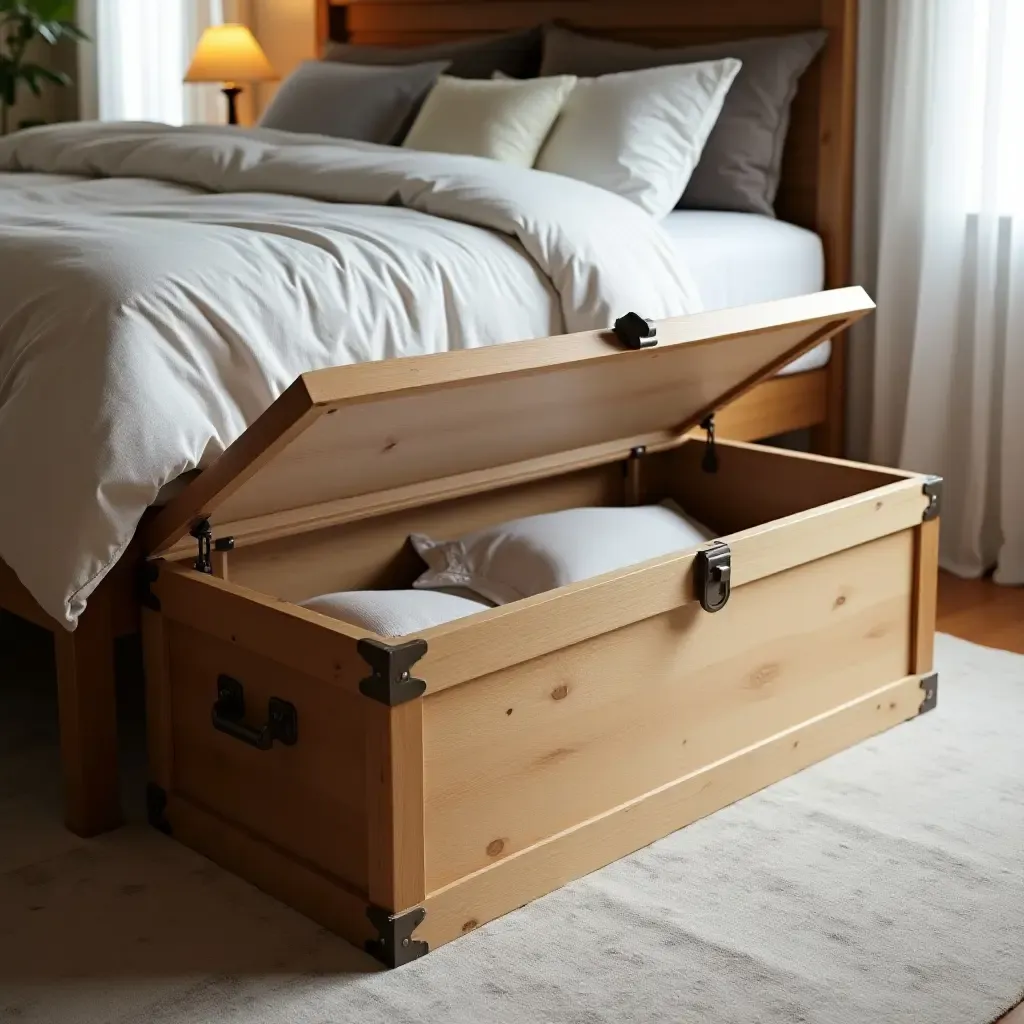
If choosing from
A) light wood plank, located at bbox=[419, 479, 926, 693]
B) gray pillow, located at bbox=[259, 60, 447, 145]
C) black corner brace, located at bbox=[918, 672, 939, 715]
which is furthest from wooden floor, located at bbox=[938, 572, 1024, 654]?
gray pillow, located at bbox=[259, 60, 447, 145]

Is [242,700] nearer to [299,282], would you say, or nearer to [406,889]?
[406,889]

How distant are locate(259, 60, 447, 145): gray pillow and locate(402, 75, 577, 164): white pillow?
30 cm

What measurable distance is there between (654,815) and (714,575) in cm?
33

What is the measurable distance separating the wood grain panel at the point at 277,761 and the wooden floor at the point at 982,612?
1.53 metres

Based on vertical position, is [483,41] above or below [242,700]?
above

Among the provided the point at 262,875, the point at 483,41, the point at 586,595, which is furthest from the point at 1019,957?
the point at 483,41

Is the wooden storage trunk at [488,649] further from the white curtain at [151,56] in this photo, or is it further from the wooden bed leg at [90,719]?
the white curtain at [151,56]

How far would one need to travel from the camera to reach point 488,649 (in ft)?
5.63

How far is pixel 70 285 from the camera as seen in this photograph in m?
1.96

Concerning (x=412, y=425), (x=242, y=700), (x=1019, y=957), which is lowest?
(x=1019, y=957)

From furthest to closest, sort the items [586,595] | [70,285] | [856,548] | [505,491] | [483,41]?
1. [483,41]
2. [505,491]
3. [856,548]
4. [70,285]
5. [586,595]

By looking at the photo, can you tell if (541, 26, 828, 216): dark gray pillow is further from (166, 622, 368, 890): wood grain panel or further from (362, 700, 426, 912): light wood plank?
(362, 700, 426, 912): light wood plank

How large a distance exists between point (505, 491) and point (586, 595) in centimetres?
71

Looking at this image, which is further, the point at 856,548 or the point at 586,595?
the point at 856,548
